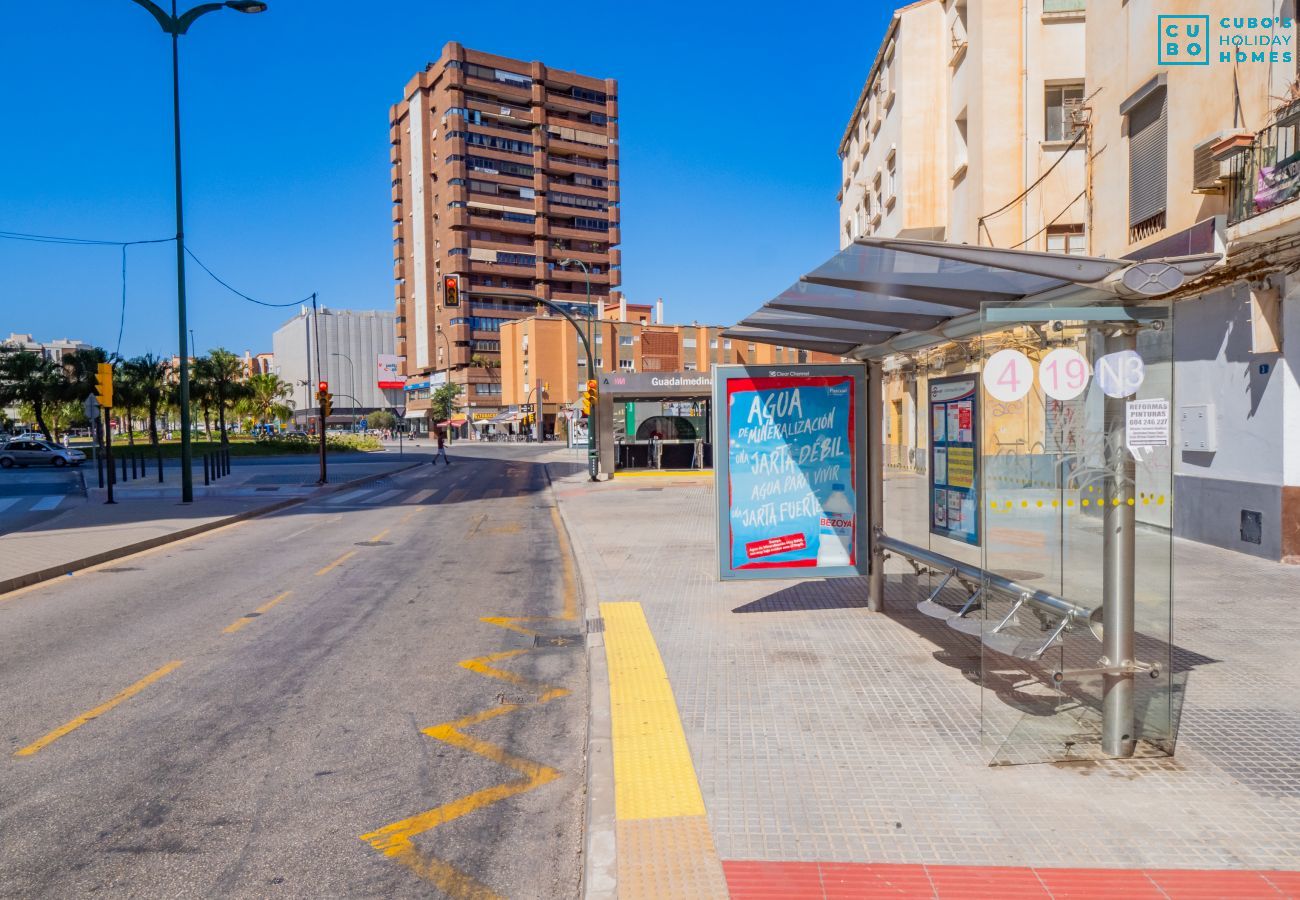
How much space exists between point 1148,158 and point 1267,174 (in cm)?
398

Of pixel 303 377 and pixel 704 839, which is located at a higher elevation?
pixel 303 377

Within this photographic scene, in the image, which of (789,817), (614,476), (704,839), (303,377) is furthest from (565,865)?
(303,377)

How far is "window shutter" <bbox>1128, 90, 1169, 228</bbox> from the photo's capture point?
41.9 feet

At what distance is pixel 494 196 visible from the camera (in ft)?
335

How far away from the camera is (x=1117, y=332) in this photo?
4633 millimetres

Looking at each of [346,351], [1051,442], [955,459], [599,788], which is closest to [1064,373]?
[1051,442]

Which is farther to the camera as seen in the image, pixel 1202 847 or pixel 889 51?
pixel 889 51

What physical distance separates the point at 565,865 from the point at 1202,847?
8.81 feet

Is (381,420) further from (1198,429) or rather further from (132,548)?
(1198,429)

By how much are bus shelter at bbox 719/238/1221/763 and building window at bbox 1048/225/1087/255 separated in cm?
1413

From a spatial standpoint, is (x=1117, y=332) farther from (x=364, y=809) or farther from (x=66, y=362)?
(x=66, y=362)

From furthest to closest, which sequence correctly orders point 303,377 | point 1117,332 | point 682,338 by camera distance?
point 303,377 < point 682,338 < point 1117,332

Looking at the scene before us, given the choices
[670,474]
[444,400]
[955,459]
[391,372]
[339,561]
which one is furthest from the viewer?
[391,372]

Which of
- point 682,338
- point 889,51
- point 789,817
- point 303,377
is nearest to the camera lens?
point 789,817
